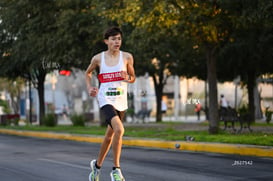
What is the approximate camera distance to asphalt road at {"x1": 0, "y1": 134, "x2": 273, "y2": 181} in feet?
28.8

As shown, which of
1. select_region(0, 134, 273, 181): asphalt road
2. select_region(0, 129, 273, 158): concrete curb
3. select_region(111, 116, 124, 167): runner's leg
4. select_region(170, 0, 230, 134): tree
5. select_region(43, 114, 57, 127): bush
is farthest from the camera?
select_region(43, 114, 57, 127): bush

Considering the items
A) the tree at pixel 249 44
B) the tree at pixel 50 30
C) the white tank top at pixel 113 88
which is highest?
the tree at pixel 50 30

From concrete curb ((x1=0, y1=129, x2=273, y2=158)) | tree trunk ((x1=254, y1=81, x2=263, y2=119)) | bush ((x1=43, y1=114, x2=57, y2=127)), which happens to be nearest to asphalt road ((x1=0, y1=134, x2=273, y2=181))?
concrete curb ((x1=0, y1=129, x2=273, y2=158))

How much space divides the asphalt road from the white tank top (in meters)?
1.78

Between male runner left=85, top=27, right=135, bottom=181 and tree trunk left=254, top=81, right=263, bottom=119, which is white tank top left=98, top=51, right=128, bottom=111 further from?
tree trunk left=254, top=81, right=263, bottom=119

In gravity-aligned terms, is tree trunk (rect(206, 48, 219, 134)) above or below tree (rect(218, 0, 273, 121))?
below

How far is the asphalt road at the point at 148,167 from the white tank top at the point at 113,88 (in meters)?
1.78

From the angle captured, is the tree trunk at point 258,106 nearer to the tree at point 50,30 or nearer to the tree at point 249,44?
the tree at point 249,44

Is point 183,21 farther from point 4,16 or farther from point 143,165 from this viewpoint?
point 4,16

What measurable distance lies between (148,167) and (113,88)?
3.48m

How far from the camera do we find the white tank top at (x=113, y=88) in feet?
23.6

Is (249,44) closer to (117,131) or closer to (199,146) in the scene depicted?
(199,146)

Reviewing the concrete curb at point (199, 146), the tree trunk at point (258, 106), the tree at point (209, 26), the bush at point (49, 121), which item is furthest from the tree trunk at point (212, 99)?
the tree trunk at point (258, 106)

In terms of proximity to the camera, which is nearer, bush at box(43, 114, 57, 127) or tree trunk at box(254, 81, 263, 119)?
bush at box(43, 114, 57, 127)
